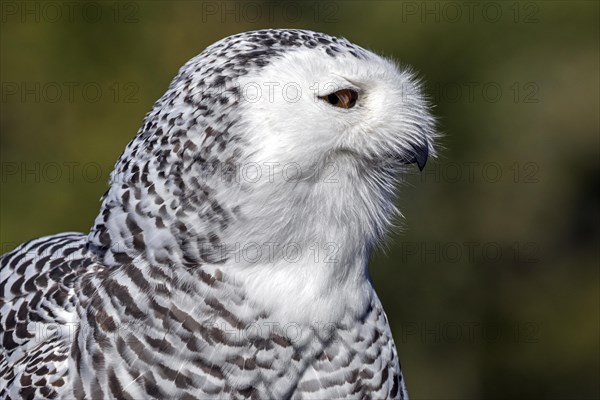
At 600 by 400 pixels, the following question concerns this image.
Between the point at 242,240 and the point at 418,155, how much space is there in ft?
2.57

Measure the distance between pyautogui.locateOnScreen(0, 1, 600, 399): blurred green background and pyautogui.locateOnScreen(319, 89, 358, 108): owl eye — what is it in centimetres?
576

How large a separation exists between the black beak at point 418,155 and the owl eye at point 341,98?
36cm

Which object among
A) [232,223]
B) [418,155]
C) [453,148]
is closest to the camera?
[232,223]

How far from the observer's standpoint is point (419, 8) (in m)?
9.05

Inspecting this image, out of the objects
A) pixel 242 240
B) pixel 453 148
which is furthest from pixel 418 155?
pixel 453 148

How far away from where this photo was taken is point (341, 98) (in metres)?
2.64

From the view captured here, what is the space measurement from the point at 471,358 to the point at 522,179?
2.09 m

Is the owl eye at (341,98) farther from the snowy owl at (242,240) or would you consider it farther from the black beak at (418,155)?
the black beak at (418,155)

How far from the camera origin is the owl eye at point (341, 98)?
2620 millimetres

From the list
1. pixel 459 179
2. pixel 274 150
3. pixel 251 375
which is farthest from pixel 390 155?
pixel 459 179

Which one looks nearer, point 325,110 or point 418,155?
point 325,110

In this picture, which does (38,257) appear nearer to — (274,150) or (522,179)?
(274,150)

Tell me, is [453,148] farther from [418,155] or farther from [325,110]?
[325,110]

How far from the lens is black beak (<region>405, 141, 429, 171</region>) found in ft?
9.61
